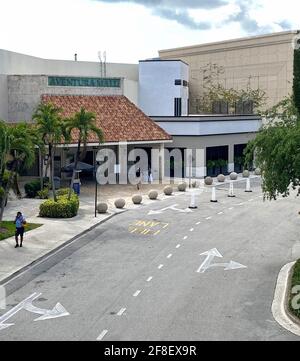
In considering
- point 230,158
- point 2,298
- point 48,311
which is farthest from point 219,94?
point 48,311

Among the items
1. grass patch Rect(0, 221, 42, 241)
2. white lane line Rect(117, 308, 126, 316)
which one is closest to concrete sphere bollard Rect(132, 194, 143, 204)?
grass patch Rect(0, 221, 42, 241)

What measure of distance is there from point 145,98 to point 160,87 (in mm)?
1884

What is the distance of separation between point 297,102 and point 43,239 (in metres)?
12.3

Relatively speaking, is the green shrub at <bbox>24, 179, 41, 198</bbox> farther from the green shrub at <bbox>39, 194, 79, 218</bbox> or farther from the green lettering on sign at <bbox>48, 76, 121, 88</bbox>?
the green lettering on sign at <bbox>48, 76, 121, 88</bbox>

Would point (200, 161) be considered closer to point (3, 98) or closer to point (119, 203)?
point (119, 203)

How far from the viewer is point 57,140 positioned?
3238 cm

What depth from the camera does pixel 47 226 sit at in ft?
89.2

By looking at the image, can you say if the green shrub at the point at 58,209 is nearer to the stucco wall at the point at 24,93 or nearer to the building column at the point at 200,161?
the stucco wall at the point at 24,93

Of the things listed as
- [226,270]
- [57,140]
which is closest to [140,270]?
[226,270]

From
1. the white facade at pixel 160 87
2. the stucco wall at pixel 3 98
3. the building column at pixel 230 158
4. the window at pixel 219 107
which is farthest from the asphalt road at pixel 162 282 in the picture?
the window at pixel 219 107

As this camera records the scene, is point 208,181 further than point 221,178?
No

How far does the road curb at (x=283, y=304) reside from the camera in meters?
14.6
